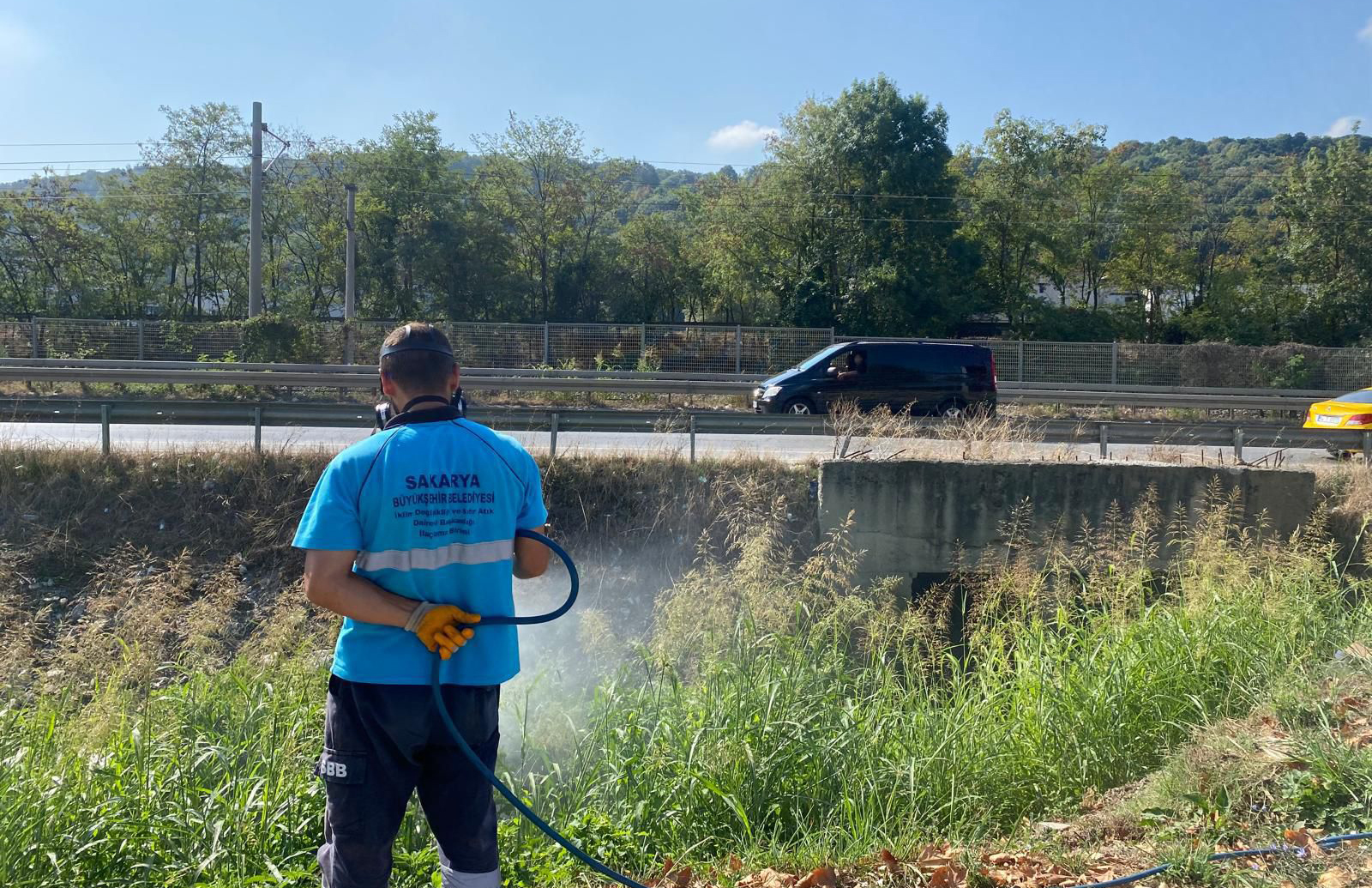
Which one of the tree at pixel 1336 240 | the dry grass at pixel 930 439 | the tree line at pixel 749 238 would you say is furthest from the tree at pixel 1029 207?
the dry grass at pixel 930 439

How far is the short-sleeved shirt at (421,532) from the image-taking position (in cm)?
255

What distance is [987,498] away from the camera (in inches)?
392

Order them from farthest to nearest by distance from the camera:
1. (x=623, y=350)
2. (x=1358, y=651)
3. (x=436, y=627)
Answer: (x=623, y=350)
(x=1358, y=651)
(x=436, y=627)

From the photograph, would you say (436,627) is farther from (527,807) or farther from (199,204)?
(199,204)

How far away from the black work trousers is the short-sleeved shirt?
0.07m

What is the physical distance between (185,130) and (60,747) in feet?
138

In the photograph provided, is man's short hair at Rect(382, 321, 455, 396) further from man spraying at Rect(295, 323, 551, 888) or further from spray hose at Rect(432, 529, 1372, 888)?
spray hose at Rect(432, 529, 1372, 888)

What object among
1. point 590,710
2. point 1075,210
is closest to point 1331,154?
point 1075,210

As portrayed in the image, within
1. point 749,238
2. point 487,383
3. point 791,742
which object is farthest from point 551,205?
point 791,742

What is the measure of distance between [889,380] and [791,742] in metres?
13.5

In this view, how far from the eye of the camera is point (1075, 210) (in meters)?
39.2

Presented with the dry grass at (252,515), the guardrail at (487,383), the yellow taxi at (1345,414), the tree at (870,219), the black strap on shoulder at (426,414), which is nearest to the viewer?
the black strap on shoulder at (426,414)

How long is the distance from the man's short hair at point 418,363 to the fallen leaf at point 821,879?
1976 mm

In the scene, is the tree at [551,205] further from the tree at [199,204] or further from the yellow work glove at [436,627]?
the yellow work glove at [436,627]
